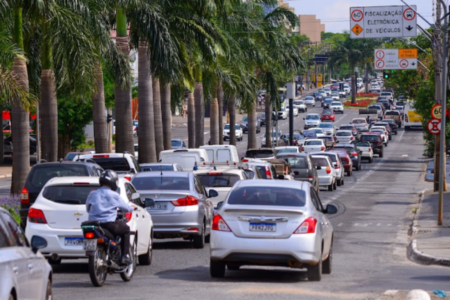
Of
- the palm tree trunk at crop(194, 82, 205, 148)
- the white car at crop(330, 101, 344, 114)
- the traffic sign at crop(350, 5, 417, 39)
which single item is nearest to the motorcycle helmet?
the traffic sign at crop(350, 5, 417, 39)

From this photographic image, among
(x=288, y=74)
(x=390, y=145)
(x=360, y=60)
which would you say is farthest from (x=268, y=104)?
(x=360, y=60)

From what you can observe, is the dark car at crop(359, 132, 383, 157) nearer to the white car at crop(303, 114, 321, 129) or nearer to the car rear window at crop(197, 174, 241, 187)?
the white car at crop(303, 114, 321, 129)

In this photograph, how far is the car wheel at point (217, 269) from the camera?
14870 millimetres

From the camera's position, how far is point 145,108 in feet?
129

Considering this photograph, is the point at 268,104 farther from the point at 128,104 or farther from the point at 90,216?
the point at 90,216

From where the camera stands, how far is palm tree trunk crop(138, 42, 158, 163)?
1547 inches

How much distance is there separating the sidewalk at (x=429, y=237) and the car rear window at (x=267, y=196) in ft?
15.7

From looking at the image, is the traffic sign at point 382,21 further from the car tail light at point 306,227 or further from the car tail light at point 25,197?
the car tail light at point 306,227

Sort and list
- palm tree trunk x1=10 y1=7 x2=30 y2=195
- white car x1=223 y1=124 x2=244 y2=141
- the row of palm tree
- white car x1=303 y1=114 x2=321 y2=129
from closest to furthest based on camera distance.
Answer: the row of palm tree, palm tree trunk x1=10 y1=7 x2=30 y2=195, white car x1=223 y1=124 x2=244 y2=141, white car x1=303 y1=114 x2=321 y2=129

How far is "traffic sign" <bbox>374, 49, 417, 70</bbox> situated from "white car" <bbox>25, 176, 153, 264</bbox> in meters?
51.1

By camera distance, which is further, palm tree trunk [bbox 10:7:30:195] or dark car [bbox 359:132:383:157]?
dark car [bbox 359:132:383:157]

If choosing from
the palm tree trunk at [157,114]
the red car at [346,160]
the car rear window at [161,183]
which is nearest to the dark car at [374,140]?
the red car at [346,160]

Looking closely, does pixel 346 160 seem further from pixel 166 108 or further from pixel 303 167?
pixel 303 167

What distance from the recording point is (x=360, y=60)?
141 meters
